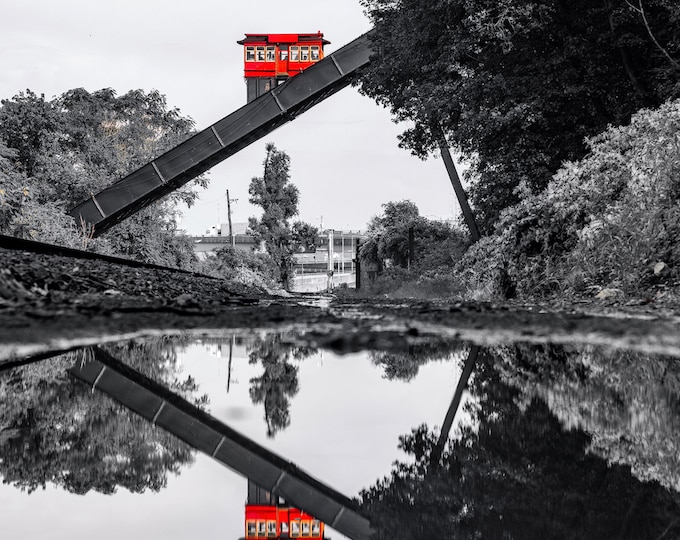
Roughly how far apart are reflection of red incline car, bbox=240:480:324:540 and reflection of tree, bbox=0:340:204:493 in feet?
0.35

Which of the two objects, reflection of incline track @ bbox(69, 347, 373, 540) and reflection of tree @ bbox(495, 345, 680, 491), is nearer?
reflection of incline track @ bbox(69, 347, 373, 540)

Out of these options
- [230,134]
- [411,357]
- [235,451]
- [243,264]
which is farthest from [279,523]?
Answer: [243,264]

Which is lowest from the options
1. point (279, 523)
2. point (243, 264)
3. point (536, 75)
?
point (279, 523)

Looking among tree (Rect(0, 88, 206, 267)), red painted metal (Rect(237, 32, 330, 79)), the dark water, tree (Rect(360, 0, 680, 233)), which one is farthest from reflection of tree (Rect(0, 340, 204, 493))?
red painted metal (Rect(237, 32, 330, 79))

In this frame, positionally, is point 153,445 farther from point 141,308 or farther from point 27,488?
point 141,308

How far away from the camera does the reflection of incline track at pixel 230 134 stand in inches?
943

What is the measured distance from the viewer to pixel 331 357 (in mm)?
1858

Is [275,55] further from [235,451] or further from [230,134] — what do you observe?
[235,451]

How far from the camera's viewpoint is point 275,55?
4956 cm

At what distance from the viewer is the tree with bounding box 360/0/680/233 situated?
619 inches

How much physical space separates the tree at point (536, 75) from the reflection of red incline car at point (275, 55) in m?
31.9

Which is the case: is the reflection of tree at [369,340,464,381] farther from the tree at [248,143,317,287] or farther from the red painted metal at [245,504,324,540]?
the tree at [248,143,317,287]

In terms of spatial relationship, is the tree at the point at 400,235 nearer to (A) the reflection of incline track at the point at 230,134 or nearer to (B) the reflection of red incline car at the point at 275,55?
(A) the reflection of incline track at the point at 230,134

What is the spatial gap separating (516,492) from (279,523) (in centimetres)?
29
